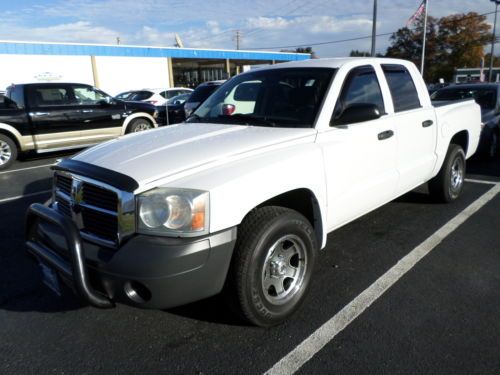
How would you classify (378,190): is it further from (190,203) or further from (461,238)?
(190,203)

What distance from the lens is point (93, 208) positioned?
8.57 feet

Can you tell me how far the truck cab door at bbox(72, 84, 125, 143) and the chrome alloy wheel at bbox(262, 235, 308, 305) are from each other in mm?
8698

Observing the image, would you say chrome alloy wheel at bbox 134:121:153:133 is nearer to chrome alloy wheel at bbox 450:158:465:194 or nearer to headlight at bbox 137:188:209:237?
chrome alloy wheel at bbox 450:158:465:194

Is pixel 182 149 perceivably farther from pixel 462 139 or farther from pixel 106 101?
pixel 106 101

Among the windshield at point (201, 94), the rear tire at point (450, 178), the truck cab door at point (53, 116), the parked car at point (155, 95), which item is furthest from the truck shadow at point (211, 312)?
the parked car at point (155, 95)

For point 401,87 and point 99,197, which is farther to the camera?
point 401,87

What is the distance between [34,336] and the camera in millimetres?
2863

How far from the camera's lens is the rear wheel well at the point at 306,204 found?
3.07 meters

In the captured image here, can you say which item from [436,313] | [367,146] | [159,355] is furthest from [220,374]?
[367,146]

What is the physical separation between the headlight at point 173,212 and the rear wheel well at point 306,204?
793 millimetres

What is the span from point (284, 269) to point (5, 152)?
27.5 ft

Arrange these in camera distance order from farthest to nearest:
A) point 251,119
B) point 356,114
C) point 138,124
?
point 138,124 < point 251,119 < point 356,114

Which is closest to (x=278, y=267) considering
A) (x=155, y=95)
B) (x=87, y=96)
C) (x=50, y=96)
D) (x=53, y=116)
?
(x=53, y=116)

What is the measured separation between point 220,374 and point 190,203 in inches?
40.1
